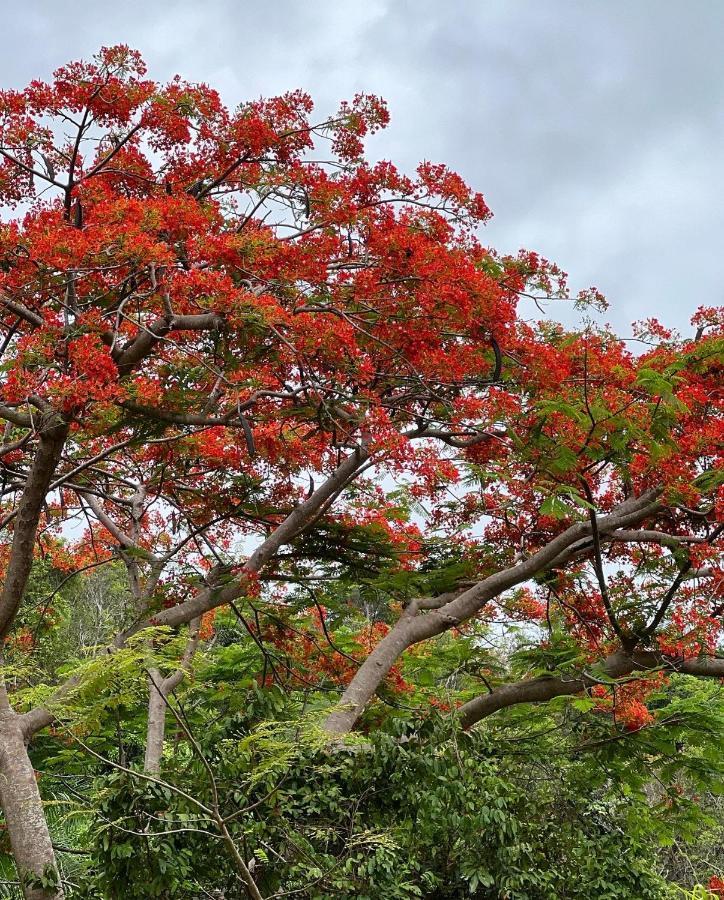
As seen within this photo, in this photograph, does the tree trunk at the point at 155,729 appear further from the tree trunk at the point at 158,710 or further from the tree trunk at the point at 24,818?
the tree trunk at the point at 24,818

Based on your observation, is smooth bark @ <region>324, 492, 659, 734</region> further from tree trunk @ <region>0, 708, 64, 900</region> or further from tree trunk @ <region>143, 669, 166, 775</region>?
tree trunk @ <region>143, 669, 166, 775</region>

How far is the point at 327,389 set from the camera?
632 centimetres

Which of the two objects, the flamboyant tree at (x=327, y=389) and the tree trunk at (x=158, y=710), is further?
the tree trunk at (x=158, y=710)

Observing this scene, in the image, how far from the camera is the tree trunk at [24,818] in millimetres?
5238

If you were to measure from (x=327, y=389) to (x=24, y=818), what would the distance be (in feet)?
10.8

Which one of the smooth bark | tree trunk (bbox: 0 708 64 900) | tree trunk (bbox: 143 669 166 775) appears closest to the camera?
tree trunk (bbox: 0 708 64 900)

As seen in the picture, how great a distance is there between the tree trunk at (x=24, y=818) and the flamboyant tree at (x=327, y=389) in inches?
0.5

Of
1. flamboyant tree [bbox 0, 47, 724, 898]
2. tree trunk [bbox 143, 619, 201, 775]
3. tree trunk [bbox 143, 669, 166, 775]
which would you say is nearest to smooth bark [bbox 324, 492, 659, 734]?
flamboyant tree [bbox 0, 47, 724, 898]

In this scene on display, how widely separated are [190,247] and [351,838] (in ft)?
11.9

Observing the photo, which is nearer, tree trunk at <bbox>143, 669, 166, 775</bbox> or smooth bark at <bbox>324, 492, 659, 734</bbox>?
smooth bark at <bbox>324, 492, 659, 734</bbox>

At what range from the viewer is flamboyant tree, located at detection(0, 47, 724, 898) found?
216 inches

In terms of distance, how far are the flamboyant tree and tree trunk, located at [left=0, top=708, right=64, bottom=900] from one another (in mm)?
12

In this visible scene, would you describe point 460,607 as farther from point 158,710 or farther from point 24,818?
point 158,710

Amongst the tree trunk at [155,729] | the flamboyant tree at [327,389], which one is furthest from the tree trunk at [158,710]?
the flamboyant tree at [327,389]
